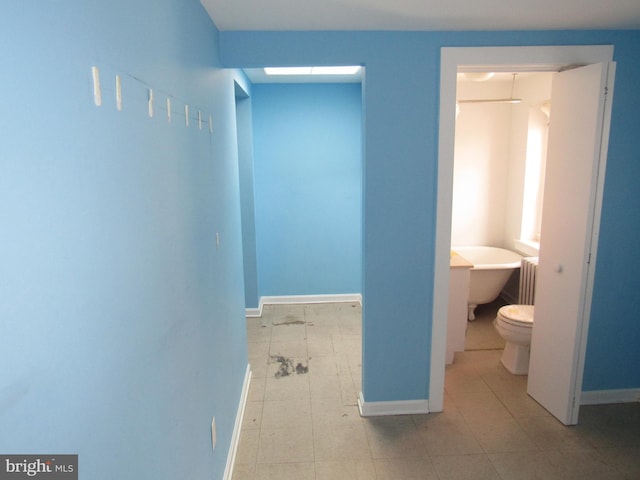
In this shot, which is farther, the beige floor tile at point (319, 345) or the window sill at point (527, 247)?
the window sill at point (527, 247)

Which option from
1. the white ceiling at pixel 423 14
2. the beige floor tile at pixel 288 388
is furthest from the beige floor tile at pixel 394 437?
the white ceiling at pixel 423 14

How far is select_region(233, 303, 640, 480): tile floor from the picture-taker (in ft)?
7.13

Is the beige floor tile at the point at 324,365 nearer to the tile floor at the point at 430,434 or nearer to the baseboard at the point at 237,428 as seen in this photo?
the tile floor at the point at 430,434

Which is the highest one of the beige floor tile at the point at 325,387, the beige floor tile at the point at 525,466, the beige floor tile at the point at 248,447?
the beige floor tile at the point at 325,387

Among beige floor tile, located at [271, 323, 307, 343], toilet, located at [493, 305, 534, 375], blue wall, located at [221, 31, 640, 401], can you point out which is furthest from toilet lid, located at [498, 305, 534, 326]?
beige floor tile, located at [271, 323, 307, 343]

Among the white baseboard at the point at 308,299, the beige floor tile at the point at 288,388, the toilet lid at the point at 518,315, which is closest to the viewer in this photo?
the beige floor tile at the point at 288,388

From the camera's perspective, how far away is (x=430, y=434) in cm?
246

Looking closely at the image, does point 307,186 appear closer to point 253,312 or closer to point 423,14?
point 253,312

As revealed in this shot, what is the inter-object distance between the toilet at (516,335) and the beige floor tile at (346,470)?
4.92ft

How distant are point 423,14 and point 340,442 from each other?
7.68 feet

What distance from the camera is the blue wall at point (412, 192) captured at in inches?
89.4

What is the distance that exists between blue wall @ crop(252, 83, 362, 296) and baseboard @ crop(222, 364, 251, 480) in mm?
1685

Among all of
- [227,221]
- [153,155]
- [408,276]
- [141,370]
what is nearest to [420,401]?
[408,276]

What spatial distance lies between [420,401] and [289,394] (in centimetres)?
90
